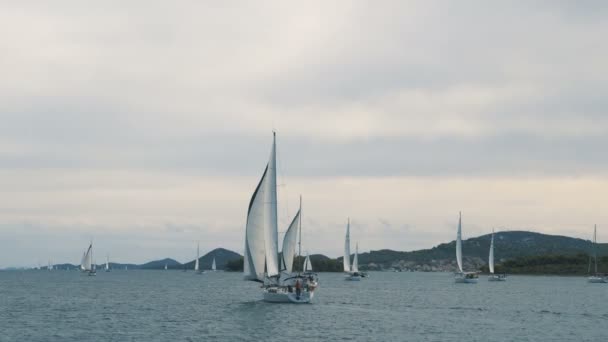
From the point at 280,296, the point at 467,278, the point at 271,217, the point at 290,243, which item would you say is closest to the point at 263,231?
the point at 271,217

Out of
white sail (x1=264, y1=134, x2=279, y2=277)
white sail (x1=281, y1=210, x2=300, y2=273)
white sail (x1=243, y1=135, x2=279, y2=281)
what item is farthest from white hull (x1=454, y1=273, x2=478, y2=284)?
white sail (x1=264, y1=134, x2=279, y2=277)

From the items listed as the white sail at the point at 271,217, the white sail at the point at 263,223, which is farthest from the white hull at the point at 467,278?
the white sail at the point at 271,217

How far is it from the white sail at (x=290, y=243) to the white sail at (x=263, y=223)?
13.9 metres

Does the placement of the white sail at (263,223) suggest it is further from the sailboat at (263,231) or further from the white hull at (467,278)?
the white hull at (467,278)

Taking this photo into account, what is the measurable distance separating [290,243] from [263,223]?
17.2 metres

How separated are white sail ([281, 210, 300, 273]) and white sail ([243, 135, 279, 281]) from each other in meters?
13.9

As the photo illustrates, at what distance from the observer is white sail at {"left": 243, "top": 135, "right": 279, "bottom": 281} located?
77.9 m

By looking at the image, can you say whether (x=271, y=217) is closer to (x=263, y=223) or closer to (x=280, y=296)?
(x=263, y=223)

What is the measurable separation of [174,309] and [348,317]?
22.8 meters

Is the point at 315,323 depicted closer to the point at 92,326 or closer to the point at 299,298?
the point at 299,298

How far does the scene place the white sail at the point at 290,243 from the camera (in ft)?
306

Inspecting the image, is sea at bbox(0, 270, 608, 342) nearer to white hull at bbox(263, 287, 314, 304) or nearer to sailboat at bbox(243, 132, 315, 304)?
white hull at bbox(263, 287, 314, 304)

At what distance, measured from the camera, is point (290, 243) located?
9512 centimetres

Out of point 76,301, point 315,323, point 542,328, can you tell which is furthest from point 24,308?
point 542,328
